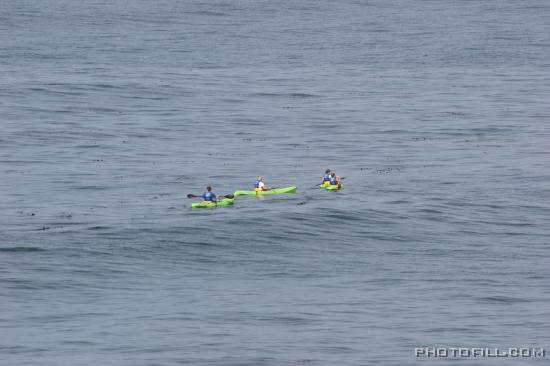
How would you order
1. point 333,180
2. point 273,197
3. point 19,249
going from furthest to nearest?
point 333,180, point 273,197, point 19,249

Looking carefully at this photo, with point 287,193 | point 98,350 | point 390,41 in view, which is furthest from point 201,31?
point 98,350

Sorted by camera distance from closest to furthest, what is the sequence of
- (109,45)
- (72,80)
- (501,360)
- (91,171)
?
(501,360)
(91,171)
(72,80)
(109,45)

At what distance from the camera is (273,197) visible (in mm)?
81688

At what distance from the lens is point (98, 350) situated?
48562mm

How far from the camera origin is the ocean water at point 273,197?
172 ft

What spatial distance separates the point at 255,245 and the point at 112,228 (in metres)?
9.42

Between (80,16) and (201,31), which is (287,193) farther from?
(80,16)

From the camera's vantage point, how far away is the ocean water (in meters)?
52.3

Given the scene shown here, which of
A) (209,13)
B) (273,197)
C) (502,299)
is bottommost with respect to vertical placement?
(502,299)

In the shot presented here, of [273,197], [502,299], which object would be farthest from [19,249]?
[502,299]

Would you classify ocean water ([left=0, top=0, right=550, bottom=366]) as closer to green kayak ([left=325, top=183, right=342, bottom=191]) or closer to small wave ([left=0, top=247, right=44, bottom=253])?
small wave ([left=0, top=247, right=44, bottom=253])

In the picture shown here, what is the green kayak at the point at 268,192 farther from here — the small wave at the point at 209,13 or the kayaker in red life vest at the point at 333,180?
the small wave at the point at 209,13

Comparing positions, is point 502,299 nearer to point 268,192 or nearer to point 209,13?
point 268,192

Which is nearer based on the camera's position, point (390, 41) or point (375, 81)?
point (375, 81)
